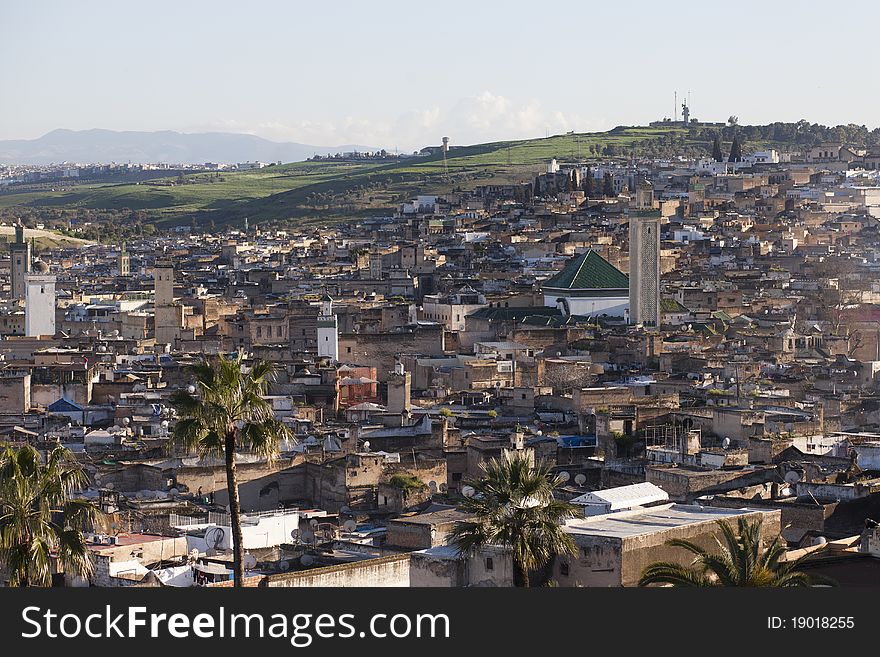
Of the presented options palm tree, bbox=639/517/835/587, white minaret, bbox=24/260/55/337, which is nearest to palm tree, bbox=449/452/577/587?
palm tree, bbox=639/517/835/587

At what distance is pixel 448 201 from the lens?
106938 millimetres

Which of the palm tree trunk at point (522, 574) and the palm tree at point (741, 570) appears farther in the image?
the palm tree trunk at point (522, 574)

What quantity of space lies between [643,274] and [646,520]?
118ft

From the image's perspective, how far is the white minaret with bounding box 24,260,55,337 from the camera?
55781 millimetres

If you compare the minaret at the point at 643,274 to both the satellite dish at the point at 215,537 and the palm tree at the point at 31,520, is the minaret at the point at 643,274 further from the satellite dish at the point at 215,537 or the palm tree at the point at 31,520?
the palm tree at the point at 31,520

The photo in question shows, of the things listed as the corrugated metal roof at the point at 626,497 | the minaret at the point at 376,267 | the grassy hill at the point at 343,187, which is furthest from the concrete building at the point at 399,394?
the grassy hill at the point at 343,187

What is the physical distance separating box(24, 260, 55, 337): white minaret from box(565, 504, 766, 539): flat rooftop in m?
35.9

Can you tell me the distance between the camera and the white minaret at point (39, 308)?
55781 millimetres

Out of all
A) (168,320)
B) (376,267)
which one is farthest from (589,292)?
(376,267)

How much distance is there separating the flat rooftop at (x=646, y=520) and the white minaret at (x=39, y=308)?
35944 millimetres

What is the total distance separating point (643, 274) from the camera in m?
56.4

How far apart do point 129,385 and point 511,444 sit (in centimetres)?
1223

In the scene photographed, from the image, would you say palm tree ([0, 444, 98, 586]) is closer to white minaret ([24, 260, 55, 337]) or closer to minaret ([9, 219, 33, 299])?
white minaret ([24, 260, 55, 337])

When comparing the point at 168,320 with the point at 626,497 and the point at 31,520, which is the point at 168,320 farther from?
the point at 31,520
